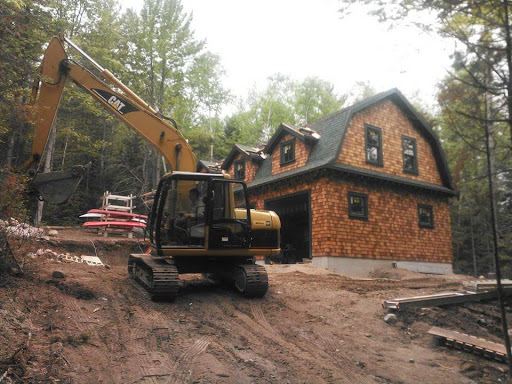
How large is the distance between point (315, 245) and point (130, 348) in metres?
10.2

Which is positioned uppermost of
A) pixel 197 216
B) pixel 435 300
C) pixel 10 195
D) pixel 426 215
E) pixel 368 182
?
pixel 368 182

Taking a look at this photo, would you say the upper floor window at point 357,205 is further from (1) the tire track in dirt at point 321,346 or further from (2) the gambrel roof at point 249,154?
(1) the tire track in dirt at point 321,346

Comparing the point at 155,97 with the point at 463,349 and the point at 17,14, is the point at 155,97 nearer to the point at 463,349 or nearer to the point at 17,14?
the point at 17,14

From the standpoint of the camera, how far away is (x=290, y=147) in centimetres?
1792

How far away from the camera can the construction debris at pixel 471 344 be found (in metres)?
6.46

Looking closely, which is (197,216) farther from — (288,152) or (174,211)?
(288,152)

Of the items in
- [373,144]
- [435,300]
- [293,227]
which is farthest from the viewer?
[293,227]

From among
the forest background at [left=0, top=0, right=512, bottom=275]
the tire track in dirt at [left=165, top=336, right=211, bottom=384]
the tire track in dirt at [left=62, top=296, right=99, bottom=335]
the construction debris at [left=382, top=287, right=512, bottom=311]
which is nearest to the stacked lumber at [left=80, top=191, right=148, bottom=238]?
the forest background at [left=0, top=0, right=512, bottom=275]

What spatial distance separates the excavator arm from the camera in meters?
7.51

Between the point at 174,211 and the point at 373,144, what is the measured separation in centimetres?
1154

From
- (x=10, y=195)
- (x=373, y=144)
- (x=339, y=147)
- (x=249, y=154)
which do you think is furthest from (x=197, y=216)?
(x=249, y=154)

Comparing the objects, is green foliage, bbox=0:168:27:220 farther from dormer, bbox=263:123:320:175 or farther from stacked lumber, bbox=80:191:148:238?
dormer, bbox=263:123:320:175

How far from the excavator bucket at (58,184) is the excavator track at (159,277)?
197cm

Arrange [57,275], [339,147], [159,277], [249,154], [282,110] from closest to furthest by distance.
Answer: [159,277], [57,275], [339,147], [249,154], [282,110]
